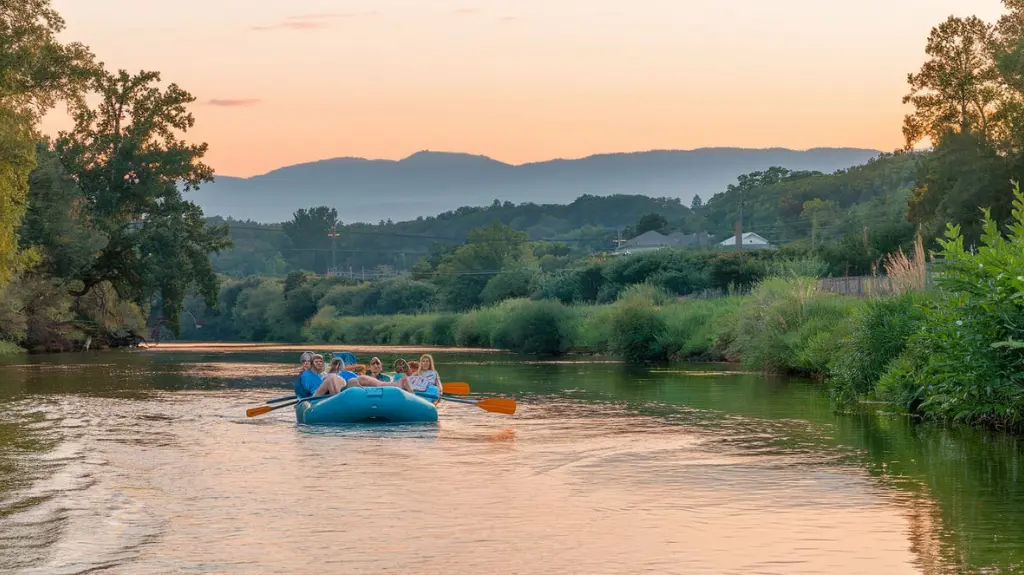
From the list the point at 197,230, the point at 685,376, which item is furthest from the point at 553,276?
the point at 685,376

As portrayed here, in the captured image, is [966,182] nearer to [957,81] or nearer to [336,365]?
[957,81]

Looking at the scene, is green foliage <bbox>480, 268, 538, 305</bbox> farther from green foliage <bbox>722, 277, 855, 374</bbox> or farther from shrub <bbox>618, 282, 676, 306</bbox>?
green foliage <bbox>722, 277, 855, 374</bbox>

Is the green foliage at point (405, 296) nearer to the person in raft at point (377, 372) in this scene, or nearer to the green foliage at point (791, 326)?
the green foliage at point (791, 326)

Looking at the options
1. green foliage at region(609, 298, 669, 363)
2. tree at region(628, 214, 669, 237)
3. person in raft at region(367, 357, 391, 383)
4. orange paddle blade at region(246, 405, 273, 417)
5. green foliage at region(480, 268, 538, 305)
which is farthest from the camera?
tree at region(628, 214, 669, 237)

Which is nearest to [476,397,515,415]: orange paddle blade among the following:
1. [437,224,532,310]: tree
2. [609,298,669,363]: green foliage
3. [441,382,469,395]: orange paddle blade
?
[441,382,469,395]: orange paddle blade

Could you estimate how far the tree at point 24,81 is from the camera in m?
39.6

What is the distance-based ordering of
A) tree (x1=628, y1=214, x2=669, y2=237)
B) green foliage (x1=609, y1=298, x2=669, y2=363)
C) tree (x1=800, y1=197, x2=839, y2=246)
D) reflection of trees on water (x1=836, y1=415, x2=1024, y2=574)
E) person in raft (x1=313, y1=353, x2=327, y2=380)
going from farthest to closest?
tree (x1=628, y1=214, x2=669, y2=237)
tree (x1=800, y1=197, x2=839, y2=246)
green foliage (x1=609, y1=298, x2=669, y2=363)
person in raft (x1=313, y1=353, x2=327, y2=380)
reflection of trees on water (x1=836, y1=415, x2=1024, y2=574)

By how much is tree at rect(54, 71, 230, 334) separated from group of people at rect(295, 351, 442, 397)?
Result: 3954 cm

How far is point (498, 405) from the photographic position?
25594 mm

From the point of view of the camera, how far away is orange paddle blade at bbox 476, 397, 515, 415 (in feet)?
83.7

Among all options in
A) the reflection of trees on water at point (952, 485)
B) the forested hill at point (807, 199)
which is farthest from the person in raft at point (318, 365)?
the forested hill at point (807, 199)

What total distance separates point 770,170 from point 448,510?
177m

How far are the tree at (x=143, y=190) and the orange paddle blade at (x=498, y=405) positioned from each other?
140ft

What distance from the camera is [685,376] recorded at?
1575 inches
